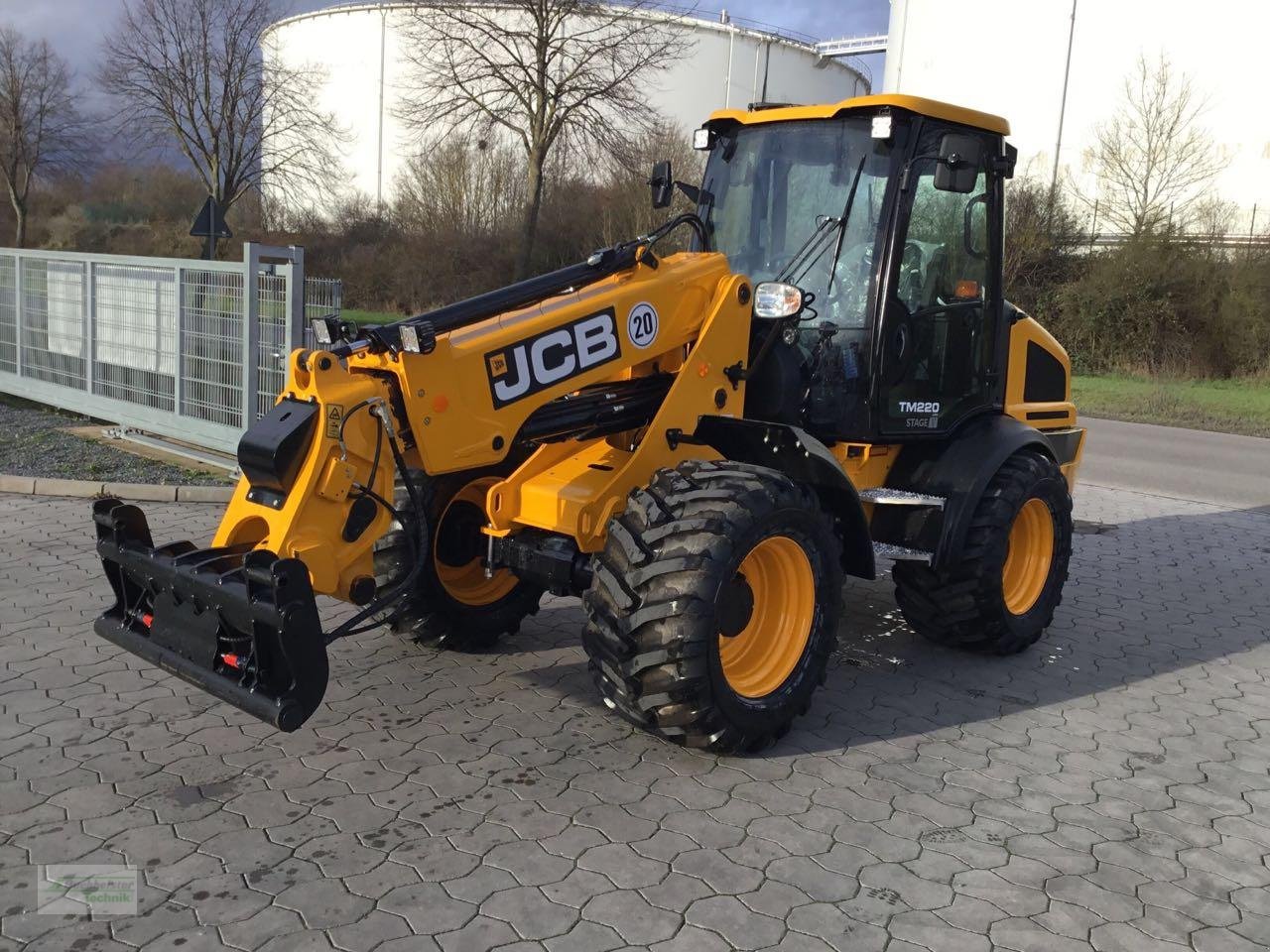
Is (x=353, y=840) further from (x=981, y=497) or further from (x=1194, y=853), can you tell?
(x=981, y=497)

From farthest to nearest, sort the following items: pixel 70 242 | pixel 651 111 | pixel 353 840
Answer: pixel 70 242
pixel 651 111
pixel 353 840

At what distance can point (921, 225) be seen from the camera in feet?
17.7

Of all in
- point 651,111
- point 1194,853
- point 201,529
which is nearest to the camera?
point 1194,853

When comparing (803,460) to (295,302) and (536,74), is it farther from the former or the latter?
(536,74)

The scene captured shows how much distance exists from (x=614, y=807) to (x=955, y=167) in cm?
323

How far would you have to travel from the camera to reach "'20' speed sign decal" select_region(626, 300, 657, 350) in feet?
14.9

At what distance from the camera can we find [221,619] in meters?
3.68

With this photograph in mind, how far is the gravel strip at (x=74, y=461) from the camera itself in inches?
355

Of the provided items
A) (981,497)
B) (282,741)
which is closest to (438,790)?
(282,741)

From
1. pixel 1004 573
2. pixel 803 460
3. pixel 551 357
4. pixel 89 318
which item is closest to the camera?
pixel 551 357

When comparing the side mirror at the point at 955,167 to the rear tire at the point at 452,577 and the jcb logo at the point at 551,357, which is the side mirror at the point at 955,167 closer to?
the jcb logo at the point at 551,357

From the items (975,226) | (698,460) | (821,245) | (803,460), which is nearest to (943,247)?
(975,226)

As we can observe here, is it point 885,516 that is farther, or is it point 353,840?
point 885,516

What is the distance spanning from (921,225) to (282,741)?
3787 mm
